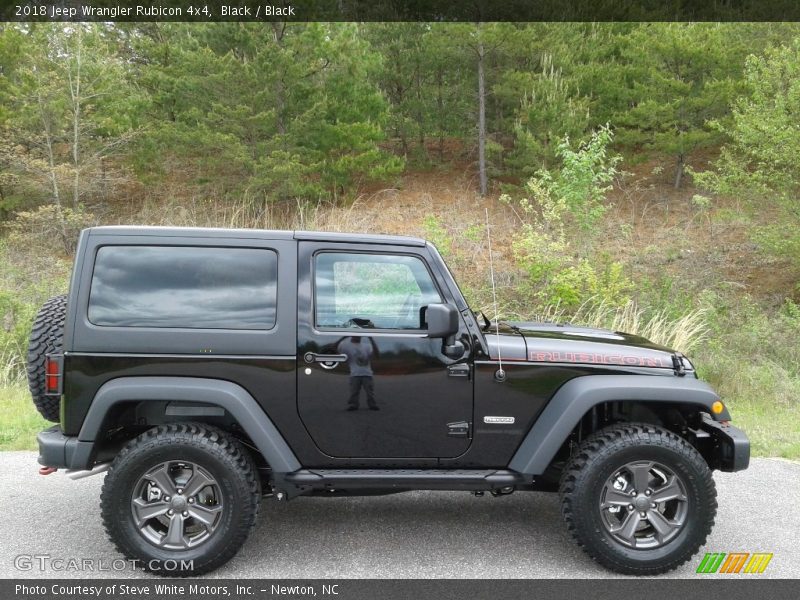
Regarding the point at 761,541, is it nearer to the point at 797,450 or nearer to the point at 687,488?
the point at 687,488

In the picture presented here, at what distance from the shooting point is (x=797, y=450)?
6145 millimetres

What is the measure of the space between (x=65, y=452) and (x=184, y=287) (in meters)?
1.11

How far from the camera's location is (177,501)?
12.3 ft

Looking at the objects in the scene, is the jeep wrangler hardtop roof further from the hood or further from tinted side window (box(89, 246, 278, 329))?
the hood

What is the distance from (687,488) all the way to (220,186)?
1760 cm

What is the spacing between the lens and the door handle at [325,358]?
12.5 feet

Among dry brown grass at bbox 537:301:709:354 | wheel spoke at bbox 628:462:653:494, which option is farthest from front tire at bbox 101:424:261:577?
dry brown grass at bbox 537:301:709:354

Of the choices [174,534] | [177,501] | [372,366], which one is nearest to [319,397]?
[372,366]

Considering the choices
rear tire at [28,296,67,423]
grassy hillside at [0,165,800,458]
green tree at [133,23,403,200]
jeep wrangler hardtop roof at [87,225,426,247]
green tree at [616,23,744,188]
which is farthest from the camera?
green tree at [616,23,744,188]

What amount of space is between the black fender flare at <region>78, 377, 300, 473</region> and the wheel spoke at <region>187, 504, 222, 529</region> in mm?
397

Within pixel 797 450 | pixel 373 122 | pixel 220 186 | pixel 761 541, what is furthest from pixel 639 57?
pixel 761 541

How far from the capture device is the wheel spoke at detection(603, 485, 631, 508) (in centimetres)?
383

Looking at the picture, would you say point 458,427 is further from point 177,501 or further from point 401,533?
point 177,501

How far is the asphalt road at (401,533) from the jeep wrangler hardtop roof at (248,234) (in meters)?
1.86
